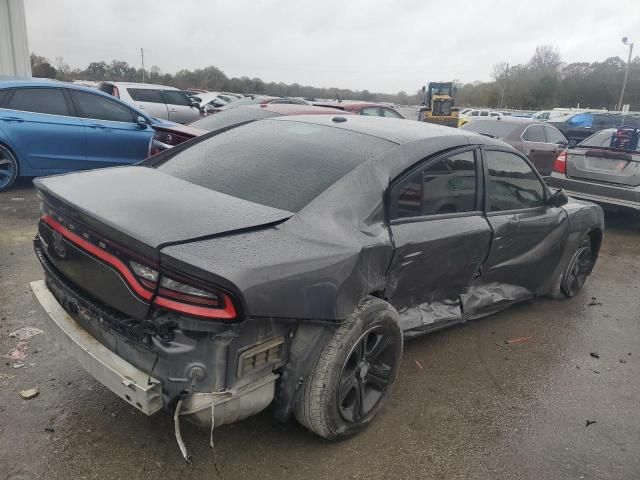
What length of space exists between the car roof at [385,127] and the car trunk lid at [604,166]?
470 cm

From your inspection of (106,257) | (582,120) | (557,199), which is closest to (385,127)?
(557,199)

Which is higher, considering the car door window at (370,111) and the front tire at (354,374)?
the car door window at (370,111)

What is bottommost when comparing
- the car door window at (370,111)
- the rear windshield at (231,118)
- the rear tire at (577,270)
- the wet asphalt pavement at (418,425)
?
the wet asphalt pavement at (418,425)

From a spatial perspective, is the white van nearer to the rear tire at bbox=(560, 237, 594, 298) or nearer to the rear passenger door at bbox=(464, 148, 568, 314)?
the rear tire at bbox=(560, 237, 594, 298)

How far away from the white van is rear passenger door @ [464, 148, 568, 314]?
457 inches

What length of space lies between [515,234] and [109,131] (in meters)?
6.13

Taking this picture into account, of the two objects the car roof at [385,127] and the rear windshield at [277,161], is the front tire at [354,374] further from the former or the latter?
the car roof at [385,127]

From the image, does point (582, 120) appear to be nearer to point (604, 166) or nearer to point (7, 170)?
point (604, 166)

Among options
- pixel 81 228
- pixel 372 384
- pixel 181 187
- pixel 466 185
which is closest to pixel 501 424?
pixel 372 384

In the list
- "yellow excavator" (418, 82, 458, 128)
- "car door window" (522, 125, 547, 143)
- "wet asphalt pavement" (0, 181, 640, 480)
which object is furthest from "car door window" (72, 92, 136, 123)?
"yellow excavator" (418, 82, 458, 128)

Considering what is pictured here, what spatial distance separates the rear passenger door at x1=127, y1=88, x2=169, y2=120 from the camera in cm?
1394

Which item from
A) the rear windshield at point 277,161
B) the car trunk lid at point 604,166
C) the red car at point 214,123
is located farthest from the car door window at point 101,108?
the car trunk lid at point 604,166

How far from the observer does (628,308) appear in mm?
4895

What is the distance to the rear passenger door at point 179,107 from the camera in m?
14.4
